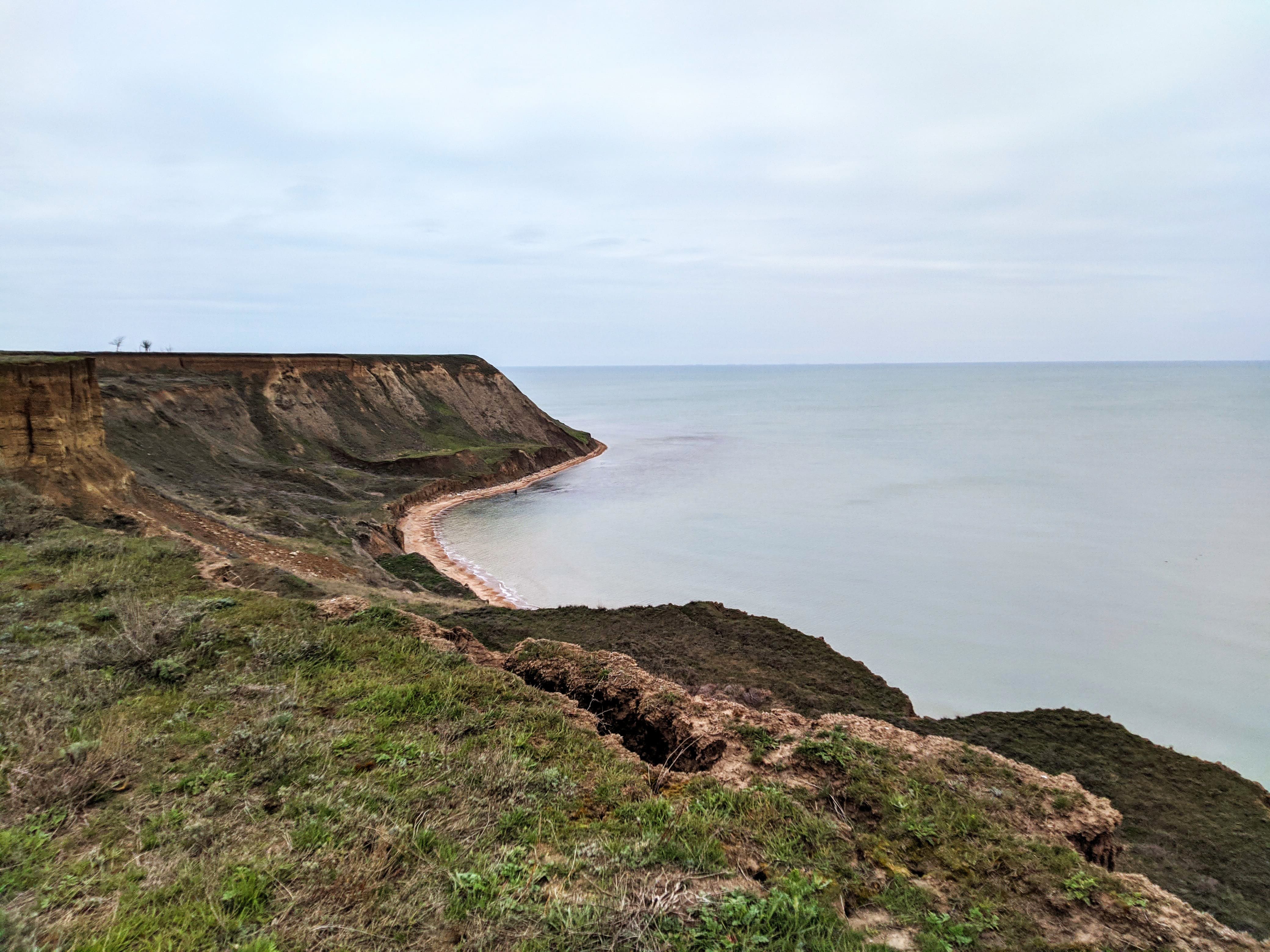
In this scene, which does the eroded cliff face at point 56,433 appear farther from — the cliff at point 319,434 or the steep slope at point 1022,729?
the steep slope at point 1022,729

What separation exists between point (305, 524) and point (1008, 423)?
8865 cm

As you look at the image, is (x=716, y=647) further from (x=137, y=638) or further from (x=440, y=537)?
(x=440, y=537)

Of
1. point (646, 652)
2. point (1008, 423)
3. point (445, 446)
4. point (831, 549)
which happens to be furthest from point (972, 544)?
point (1008, 423)

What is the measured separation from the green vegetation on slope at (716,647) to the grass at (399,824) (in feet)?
17.0

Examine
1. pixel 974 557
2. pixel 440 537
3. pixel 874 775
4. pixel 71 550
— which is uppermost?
pixel 71 550

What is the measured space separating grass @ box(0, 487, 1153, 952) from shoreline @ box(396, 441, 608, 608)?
484 inches

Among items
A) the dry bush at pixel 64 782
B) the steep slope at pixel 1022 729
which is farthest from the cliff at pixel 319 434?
the dry bush at pixel 64 782

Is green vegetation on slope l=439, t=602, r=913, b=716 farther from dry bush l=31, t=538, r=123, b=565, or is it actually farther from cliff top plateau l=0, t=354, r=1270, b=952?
dry bush l=31, t=538, r=123, b=565

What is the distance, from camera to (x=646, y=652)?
15.3 meters

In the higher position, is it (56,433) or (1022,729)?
(56,433)

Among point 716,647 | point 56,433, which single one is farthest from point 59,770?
point 56,433

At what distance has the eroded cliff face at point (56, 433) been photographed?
1719 cm

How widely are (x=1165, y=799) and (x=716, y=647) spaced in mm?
9169

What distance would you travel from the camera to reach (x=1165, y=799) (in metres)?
11.6
